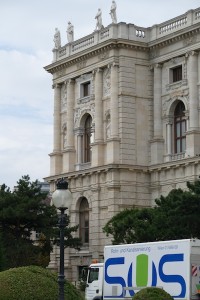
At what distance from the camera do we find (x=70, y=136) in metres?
71.4

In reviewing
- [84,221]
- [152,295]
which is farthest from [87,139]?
[152,295]

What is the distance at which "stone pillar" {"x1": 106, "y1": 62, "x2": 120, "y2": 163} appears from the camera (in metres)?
64.8

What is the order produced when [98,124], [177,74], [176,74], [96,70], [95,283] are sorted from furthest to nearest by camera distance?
1. [96,70]
2. [98,124]
3. [176,74]
4. [177,74]
5. [95,283]

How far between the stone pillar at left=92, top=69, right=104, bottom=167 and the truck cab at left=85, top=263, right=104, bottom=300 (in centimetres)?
2473

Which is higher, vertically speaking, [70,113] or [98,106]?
[70,113]

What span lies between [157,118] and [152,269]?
31.6 m

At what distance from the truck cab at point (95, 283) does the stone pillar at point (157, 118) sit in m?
24.1

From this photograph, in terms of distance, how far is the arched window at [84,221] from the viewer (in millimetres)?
68688

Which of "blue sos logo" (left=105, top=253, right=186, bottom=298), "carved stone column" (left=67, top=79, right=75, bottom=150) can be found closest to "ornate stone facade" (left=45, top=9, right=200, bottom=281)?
"carved stone column" (left=67, top=79, right=75, bottom=150)

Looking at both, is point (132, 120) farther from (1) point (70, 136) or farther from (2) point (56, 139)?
(2) point (56, 139)

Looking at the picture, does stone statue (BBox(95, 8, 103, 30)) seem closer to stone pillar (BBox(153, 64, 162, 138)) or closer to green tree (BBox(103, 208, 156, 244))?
stone pillar (BBox(153, 64, 162, 138))

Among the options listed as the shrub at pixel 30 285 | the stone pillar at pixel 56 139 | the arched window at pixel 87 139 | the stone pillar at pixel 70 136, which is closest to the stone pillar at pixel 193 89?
the arched window at pixel 87 139

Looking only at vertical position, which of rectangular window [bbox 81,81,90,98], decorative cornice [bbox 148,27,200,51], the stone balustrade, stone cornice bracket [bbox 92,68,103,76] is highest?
the stone balustrade

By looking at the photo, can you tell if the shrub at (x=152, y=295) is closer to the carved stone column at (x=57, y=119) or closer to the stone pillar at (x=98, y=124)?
the stone pillar at (x=98, y=124)
